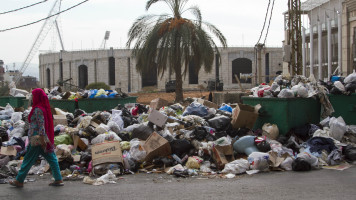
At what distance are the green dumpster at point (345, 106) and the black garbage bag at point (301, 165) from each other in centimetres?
260

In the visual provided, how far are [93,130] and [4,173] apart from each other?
2198mm

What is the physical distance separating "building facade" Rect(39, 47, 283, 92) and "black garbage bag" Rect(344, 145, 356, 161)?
3682 centimetres

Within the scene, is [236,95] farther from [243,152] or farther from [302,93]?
[243,152]

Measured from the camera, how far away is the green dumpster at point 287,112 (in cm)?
842

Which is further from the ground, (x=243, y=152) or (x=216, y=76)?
(x=216, y=76)

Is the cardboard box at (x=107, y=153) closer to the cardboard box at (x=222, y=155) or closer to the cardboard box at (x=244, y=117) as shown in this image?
the cardboard box at (x=222, y=155)

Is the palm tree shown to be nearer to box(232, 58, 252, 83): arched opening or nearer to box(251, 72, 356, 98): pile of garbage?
box(251, 72, 356, 98): pile of garbage

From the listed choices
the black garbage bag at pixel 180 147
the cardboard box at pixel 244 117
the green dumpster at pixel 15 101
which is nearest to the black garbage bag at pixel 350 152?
the cardboard box at pixel 244 117

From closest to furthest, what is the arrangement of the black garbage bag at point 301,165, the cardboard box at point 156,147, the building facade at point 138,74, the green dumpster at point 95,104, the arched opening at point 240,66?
the black garbage bag at point 301,165, the cardboard box at point 156,147, the green dumpster at point 95,104, the building facade at point 138,74, the arched opening at point 240,66

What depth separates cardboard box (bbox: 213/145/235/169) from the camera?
708 centimetres

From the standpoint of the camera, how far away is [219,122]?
29.2 ft

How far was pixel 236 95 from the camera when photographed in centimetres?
1839

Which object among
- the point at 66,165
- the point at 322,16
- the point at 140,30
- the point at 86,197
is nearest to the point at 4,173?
the point at 66,165

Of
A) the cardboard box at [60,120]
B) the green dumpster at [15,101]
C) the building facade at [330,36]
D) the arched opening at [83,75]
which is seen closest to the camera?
the cardboard box at [60,120]
